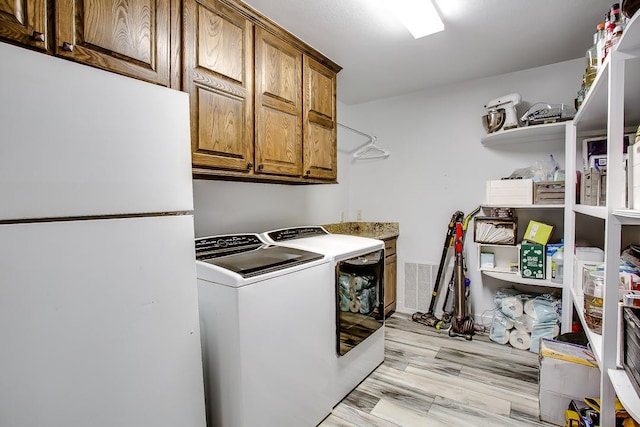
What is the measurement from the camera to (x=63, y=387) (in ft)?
2.79

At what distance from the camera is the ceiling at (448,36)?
1848 mm

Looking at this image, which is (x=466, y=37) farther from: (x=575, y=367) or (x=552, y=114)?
(x=575, y=367)

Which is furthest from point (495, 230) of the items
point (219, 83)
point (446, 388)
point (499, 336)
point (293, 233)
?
point (219, 83)

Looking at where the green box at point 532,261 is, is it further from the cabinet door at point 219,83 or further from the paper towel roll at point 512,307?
the cabinet door at point 219,83

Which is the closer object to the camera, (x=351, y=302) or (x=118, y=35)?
(x=118, y=35)

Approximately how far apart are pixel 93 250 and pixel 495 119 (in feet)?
10.2

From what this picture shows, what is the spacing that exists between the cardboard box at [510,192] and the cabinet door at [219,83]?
213 centimetres

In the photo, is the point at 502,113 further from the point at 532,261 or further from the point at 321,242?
the point at 321,242

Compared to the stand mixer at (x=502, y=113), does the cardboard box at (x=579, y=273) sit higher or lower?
lower

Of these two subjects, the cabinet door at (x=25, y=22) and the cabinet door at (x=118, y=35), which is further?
the cabinet door at (x=118, y=35)

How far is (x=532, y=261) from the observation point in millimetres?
2521

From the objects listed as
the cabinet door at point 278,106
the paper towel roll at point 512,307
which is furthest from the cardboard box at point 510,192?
the cabinet door at point 278,106

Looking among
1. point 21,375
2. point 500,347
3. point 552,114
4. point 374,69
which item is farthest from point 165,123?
point 500,347

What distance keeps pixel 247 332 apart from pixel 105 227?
0.74 metres
